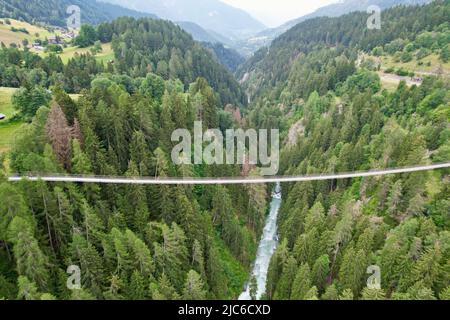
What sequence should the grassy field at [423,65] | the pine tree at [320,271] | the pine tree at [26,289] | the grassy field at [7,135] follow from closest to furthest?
the pine tree at [26,289] < the pine tree at [320,271] < the grassy field at [7,135] < the grassy field at [423,65]

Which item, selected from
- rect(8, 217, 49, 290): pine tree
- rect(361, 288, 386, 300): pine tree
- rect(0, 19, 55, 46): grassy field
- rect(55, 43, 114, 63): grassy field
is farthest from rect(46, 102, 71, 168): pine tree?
rect(0, 19, 55, 46): grassy field

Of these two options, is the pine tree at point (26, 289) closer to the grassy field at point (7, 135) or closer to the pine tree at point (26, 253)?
the pine tree at point (26, 253)

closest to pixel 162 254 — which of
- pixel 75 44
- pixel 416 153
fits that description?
pixel 416 153

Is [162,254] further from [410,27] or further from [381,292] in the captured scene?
[410,27]

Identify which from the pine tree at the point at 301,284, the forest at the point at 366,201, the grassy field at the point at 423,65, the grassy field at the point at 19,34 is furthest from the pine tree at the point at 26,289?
the grassy field at the point at 19,34

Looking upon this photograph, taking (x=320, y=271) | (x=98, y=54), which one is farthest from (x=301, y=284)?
Result: (x=98, y=54)
